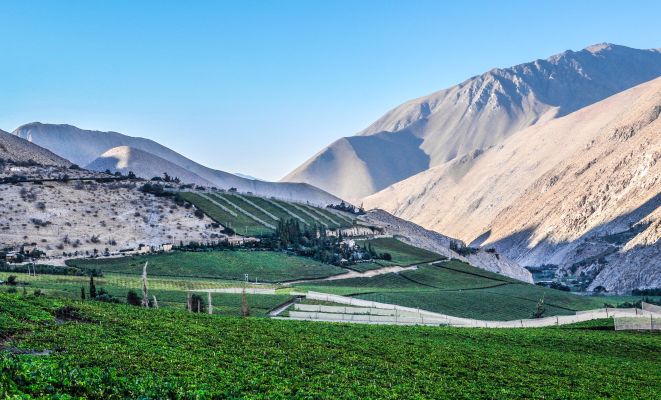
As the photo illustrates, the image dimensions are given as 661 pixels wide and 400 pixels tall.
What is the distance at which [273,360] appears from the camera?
36656mm

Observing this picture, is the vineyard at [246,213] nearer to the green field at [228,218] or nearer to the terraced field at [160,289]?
the green field at [228,218]

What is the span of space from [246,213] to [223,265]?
5639 cm

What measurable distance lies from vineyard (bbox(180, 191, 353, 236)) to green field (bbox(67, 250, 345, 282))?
962 inches

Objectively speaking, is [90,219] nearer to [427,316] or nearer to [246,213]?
[246,213]

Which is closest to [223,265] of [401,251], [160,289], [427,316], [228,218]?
[160,289]

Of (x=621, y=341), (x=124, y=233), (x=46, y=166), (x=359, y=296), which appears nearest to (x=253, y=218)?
(x=124, y=233)

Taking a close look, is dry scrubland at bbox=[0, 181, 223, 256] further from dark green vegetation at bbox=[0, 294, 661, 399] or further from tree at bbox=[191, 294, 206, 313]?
dark green vegetation at bbox=[0, 294, 661, 399]

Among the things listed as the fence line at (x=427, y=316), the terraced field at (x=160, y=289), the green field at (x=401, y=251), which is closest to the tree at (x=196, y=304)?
the terraced field at (x=160, y=289)

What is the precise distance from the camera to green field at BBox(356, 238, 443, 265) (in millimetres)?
157750

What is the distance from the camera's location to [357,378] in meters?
34.8

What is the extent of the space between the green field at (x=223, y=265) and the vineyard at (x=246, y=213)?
24.4 meters

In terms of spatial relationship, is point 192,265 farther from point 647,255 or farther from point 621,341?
point 647,255

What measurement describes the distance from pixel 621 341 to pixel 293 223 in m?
105

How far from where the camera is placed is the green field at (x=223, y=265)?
115 m
